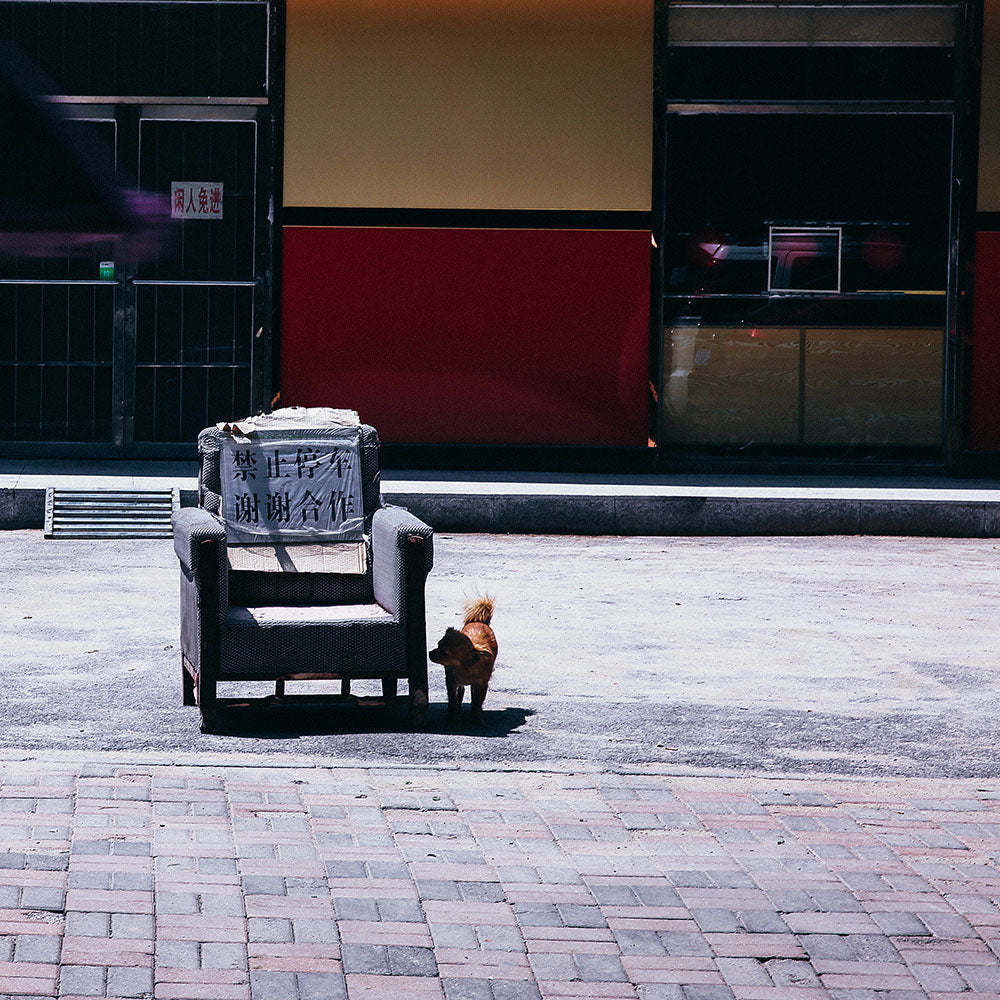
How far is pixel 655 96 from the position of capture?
14891 mm

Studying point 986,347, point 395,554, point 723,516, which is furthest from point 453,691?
point 986,347

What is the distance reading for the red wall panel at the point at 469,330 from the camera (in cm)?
1495

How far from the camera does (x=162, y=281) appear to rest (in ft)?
49.7

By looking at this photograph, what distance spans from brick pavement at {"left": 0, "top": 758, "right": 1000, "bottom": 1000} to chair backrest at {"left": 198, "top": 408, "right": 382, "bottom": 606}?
1.38 metres

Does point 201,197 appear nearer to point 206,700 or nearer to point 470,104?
point 470,104

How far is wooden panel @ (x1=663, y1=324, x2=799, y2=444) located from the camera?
49.9 ft

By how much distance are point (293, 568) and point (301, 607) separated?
204 millimetres

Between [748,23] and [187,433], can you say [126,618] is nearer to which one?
[187,433]

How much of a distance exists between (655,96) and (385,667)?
10.0 m

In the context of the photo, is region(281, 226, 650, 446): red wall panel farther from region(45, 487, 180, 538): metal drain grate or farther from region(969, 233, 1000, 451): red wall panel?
region(969, 233, 1000, 451): red wall panel

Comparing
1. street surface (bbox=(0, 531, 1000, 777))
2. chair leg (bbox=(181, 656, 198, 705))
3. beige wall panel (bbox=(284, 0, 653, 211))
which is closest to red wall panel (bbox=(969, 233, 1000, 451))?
beige wall panel (bbox=(284, 0, 653, 211))

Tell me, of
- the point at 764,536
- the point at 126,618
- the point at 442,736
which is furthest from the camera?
the point at 764,536

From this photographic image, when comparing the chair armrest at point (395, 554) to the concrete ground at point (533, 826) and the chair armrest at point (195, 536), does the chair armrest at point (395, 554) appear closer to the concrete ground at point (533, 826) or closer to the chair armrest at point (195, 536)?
the concrete ground at point (533, 826)

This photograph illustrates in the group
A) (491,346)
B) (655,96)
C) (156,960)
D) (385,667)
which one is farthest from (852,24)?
(156,960)
